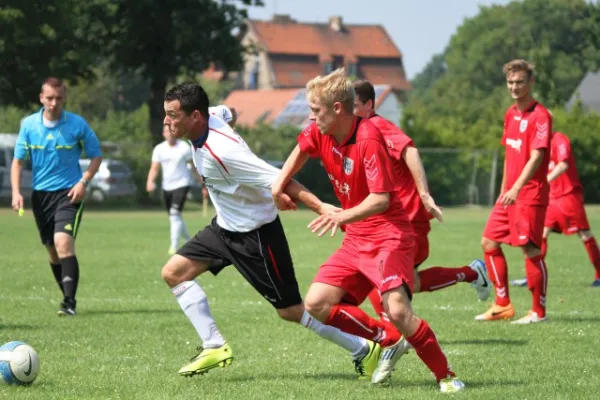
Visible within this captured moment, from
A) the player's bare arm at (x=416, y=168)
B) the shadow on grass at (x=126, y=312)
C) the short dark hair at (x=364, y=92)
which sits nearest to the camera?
the player's bare arm at (x=416, y=168)

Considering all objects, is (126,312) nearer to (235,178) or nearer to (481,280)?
(481,280)

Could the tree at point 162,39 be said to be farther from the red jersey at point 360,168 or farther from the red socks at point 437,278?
the red jersey at point 360,168

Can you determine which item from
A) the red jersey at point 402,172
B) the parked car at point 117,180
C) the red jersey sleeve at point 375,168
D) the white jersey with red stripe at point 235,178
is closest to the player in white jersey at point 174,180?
the red jersey at point 402,172

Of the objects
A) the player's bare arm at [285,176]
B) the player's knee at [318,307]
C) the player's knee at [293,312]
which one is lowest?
the player's knee at [293,312]

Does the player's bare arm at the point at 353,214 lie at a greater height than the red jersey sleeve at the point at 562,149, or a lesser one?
greater

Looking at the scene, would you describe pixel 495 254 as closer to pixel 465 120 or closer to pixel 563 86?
pixel 465 120

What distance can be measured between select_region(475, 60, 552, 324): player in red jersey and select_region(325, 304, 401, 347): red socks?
2.62 meters

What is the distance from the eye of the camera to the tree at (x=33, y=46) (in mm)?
34156

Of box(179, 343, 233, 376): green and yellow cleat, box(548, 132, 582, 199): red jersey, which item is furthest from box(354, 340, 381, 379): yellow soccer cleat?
box(548, 132, 582, 199): red jersey

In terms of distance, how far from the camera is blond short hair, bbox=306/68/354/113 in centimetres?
648

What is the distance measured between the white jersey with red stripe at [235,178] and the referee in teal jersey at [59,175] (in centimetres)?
359

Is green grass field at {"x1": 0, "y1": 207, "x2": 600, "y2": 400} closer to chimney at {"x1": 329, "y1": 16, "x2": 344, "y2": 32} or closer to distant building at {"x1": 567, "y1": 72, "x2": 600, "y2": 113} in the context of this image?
distant building at {"x1": 567, "y1": 72, "x2": 600, "y2": 113}

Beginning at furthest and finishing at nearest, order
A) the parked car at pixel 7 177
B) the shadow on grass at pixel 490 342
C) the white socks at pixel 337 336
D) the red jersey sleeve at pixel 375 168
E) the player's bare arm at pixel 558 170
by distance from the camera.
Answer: the parked car at pixel 7 177
the player's bare arm at pixel 558 170
the shadow on grass at pixel 490 342
the white socks at pixel 337 336
the red jersey sleeve at pixel 375 168

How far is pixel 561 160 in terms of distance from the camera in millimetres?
13438
